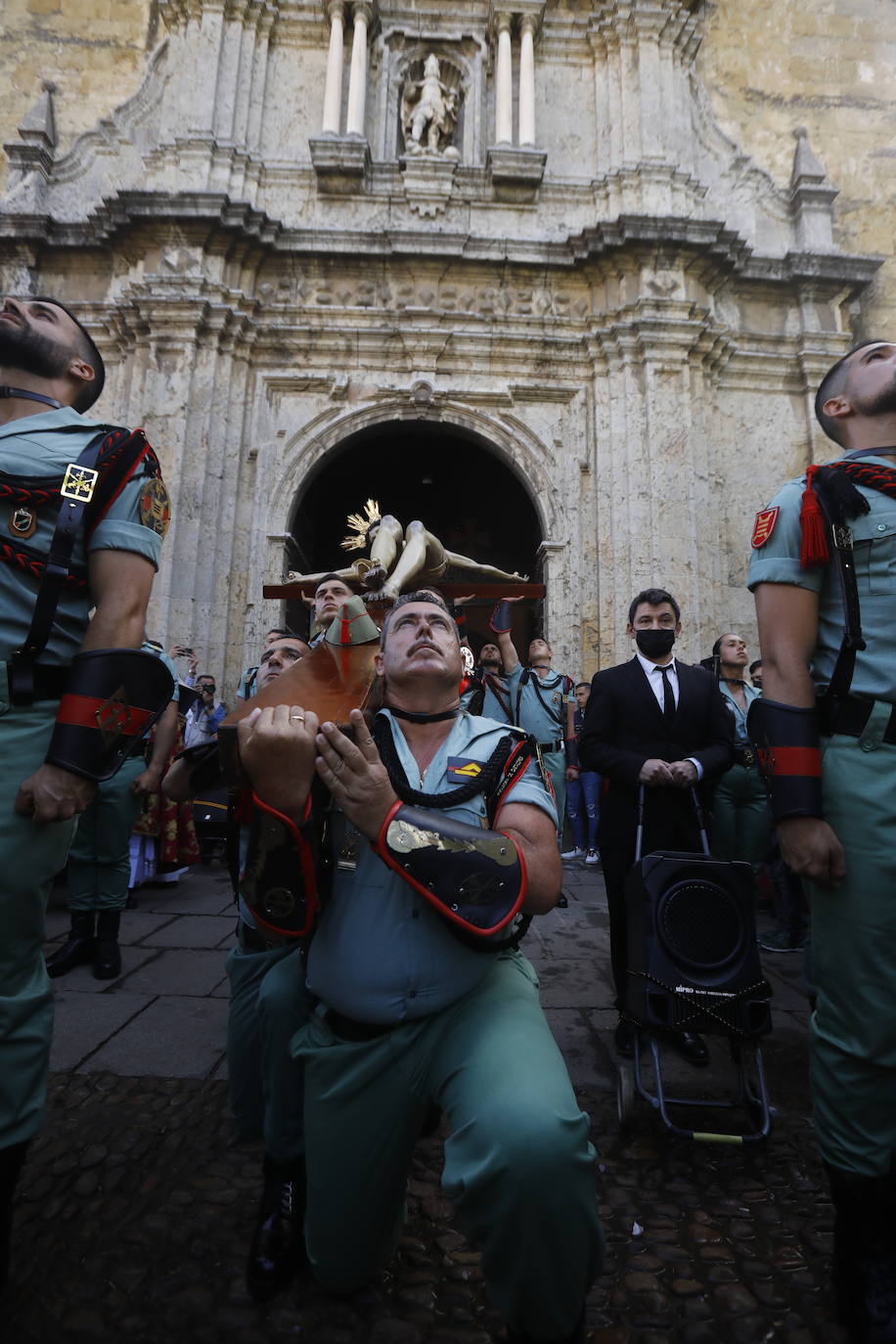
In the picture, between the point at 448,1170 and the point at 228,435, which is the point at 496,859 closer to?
the point at 448,1170

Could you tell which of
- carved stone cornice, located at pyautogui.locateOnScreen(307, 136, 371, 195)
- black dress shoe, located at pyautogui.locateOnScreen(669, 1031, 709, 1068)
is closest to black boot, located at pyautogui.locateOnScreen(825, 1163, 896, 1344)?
black dress shoe, located at pyautogui.locateOnScreen(669, 1031, 709, 1068)

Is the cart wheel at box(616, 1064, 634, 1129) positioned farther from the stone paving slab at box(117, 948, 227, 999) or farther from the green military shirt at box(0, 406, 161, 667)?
the green military shirt at box(0, 406, 161, 667)

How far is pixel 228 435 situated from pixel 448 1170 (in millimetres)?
8582

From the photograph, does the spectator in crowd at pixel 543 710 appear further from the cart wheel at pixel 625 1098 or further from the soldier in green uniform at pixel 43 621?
the soldier in green uniform at pixel 43 621

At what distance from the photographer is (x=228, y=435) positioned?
8586 mm

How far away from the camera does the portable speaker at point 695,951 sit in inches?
88.9

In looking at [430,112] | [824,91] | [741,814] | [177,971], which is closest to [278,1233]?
[177,971]

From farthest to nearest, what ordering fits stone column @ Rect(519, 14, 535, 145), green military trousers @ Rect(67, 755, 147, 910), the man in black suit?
stone column @ Rect(519, 14, 535, 145), green military trousers @ Rect(67, 755, 147, 910), the man in black suit

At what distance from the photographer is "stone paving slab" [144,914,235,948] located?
422 cm

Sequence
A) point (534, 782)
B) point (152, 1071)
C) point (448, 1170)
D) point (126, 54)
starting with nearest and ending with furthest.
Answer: point (448, 1170) → point (534, 782) → point (152, 1071) → point (126, 54)

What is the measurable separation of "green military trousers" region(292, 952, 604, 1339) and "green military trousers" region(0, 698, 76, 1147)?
575 millimetres

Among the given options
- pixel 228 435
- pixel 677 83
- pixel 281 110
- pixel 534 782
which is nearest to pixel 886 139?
pixel 677 83

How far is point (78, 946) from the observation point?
370 centimetres

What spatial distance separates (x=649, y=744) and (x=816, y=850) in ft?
5.06
